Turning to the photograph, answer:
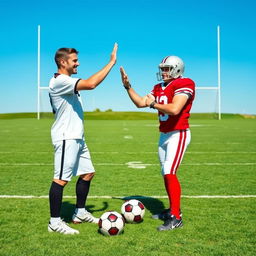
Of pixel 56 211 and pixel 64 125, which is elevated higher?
pixel 64 125

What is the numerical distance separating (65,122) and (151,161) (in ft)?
18.5

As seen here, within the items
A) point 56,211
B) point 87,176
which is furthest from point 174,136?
point 56,211

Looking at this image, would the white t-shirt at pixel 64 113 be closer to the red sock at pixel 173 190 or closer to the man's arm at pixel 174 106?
the man's arm at pixel 174 106

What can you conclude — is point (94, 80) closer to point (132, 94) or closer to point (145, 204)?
point (132, 94)

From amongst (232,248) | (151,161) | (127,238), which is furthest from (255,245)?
(151,161)

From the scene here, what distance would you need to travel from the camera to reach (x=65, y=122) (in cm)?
397

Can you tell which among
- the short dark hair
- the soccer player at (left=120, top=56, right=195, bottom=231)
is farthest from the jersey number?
the short dark hair

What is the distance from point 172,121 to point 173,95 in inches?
12.2

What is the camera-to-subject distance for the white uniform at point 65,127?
3.89 meters

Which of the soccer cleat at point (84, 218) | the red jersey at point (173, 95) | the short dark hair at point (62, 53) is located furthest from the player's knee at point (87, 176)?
the short dark hair at point (62, 53)

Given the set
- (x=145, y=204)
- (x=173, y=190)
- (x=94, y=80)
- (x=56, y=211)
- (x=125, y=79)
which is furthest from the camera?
(x=145, y=204)

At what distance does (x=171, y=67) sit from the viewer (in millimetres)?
4215

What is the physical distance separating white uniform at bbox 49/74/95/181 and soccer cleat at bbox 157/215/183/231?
3.79 feet

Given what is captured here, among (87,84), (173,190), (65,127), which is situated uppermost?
(87,84)
